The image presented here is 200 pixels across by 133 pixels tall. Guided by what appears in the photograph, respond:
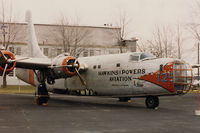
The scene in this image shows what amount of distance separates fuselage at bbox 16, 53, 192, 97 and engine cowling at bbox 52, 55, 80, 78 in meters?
1.66

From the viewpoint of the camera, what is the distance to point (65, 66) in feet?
59.1

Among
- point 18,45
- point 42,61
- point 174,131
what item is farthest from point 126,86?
point 18,45

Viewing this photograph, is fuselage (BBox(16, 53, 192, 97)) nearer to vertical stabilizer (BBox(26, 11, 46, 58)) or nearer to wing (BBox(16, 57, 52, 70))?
wing (BBox(16, 57, 52, 70))

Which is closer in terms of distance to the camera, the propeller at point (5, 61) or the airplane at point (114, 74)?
the airplane at point (114, 74)

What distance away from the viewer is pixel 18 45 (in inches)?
2130

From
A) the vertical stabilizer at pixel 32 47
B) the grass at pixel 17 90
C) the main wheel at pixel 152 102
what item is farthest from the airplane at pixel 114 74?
the grass at pixel 17 90

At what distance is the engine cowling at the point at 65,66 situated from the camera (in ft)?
59.6

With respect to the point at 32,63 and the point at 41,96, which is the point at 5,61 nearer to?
the point at 32,63

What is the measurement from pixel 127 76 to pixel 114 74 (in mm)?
1074

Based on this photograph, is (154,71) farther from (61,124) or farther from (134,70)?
(61,124)

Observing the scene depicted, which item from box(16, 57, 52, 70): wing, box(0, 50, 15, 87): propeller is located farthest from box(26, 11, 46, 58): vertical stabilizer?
box(0, 50, 15, 87): propeller

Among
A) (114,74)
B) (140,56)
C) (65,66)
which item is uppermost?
(140,56)

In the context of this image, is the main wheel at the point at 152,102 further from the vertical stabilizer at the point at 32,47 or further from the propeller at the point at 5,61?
the vertical stabilizer at the point at 32,47

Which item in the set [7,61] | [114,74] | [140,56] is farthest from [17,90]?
[140,56]
